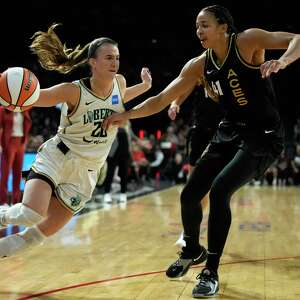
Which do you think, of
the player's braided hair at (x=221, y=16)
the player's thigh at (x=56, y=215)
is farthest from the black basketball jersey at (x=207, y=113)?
the player's thigh at (x=56, y=215)

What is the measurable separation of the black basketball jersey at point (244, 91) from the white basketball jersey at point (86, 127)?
0.80 m

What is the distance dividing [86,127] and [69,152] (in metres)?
0.20

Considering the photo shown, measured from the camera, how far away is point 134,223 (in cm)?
716

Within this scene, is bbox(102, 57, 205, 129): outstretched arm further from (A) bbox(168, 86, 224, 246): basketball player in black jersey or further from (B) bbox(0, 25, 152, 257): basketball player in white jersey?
(A) bbox(168, 86, 224, 246): basketball player in black jersey

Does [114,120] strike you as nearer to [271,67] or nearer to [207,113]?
[271,67]

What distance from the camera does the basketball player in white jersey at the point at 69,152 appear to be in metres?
3.57

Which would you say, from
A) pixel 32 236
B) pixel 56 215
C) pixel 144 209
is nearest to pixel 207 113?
pixel 56 215

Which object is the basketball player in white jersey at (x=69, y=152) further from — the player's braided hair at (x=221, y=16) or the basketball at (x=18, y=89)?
the player's braided hair at (x=221, y=16)

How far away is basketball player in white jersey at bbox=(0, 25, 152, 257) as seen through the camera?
3.57 meters

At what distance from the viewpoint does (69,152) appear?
12.5 feet

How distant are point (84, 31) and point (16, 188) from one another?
9889mm

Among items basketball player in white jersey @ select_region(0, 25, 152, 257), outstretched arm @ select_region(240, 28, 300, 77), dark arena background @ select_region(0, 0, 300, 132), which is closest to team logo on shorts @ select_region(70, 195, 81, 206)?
basketball player in white jersey @ select_region(0, 25, 152, 257)

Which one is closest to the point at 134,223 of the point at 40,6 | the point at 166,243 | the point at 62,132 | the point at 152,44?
the point at 166,243

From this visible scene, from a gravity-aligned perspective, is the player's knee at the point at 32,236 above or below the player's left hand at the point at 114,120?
below
